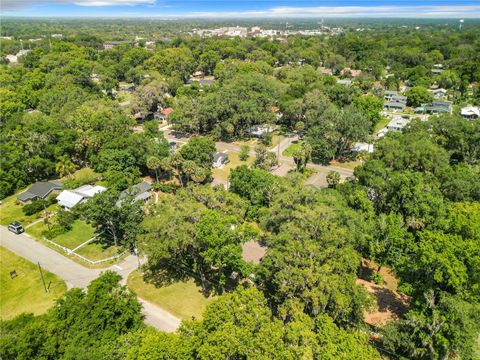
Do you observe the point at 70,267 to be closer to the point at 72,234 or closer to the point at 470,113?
the point at 72,234

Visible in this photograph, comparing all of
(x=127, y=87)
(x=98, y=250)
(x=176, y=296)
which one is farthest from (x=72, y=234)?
(x=127, y=87)

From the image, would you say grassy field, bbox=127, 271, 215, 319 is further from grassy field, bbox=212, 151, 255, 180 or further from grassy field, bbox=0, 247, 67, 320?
grassy field, bbox=212, 151, 255, 180

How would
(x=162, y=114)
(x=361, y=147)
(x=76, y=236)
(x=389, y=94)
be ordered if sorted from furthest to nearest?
1. (x=389, y=94)
2. (x=162, y=114)
3. (x=361, y=147)
4. (x=76, y=236)

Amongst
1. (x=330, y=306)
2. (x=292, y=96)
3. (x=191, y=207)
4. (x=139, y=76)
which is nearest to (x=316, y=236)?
(x=330, y=306)

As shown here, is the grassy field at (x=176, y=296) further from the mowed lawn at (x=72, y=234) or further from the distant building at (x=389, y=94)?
the distant building at (x=389, y=94)

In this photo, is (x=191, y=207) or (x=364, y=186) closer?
(x=191, y=207)

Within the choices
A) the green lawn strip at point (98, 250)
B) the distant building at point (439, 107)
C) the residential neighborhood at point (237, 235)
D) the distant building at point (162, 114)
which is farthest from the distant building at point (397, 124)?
the green lawn strip at point (98, 250)

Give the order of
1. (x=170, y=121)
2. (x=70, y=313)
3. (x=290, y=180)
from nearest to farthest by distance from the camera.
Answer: (x=70, y=313) < (x=290, y=180) < (x=170, y=121)

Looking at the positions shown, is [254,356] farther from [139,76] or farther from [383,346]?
[139,76]
